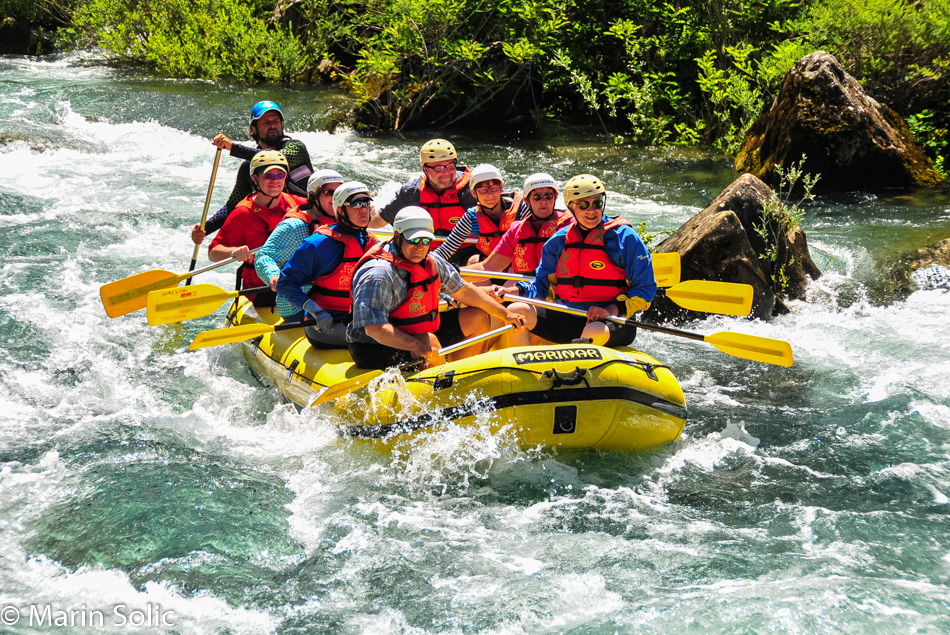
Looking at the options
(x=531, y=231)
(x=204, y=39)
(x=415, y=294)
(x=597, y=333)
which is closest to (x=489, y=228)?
(x=531, y=231)

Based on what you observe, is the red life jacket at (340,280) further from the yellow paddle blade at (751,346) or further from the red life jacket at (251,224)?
the yellow paddle blade at (751,346)

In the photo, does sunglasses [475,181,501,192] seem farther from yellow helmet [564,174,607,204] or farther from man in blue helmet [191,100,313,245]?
man in blue helmet [191,100,313,245]

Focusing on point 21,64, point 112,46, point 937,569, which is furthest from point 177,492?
point 21,64

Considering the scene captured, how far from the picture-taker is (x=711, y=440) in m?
4.94

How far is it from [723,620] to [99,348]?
492 cm

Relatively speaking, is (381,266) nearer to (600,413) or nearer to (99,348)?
(600,413)

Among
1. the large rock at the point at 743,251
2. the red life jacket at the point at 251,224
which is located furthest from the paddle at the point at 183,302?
the large rock at the point at 743,251

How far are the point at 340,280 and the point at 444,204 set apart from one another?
1.69m

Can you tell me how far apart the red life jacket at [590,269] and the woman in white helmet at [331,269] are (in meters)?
1.19

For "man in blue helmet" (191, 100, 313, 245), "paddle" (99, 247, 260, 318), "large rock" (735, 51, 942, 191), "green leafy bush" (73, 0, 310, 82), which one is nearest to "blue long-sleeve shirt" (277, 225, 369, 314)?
"paddle" (99, 247, 260, 318)

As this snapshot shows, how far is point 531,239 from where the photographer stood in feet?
18.3

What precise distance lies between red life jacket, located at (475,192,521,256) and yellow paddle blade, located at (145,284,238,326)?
1767 millimetres

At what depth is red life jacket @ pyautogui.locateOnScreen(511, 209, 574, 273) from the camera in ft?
18.1

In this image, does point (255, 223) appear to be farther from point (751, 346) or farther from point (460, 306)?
point (751, 346)
